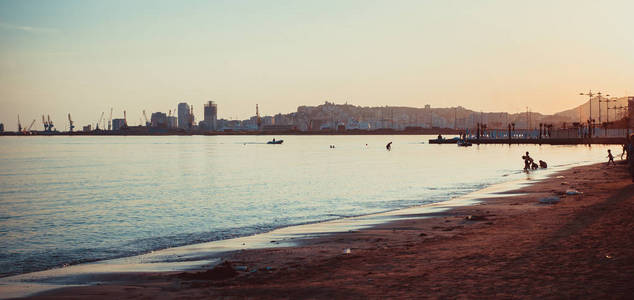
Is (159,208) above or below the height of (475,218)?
below

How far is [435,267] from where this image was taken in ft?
37.6

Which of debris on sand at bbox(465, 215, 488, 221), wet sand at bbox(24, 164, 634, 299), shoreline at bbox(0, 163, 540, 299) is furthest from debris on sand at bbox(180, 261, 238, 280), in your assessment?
debris on sand at bbox(465, 215, 488, 221)

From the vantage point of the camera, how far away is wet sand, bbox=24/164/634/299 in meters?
9.59

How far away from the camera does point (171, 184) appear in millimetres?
48062

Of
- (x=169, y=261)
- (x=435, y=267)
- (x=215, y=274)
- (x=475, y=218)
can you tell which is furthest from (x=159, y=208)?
(x=435, y=267)

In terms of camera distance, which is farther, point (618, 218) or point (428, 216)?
point (428, 216)

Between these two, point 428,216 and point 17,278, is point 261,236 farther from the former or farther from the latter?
point 17,278

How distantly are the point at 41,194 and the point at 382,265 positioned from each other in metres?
34.4

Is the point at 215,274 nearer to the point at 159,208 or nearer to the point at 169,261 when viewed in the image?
the point at 169,261

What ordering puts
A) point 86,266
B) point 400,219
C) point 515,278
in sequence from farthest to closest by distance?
1. point 400,219
2. point 86,266
3. point 515,278

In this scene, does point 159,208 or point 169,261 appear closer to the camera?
point 169,261

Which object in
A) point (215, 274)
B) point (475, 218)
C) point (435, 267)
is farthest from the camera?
point (475, 218)

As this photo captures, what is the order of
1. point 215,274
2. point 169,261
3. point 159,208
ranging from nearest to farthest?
point 215,274, point 169,261, point 159,208

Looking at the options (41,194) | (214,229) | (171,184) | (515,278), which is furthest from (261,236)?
(171,184)
